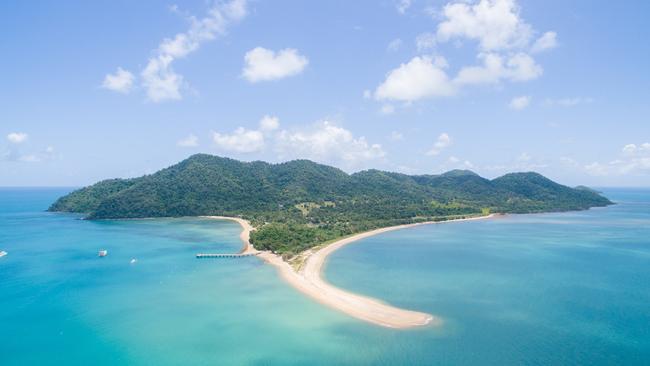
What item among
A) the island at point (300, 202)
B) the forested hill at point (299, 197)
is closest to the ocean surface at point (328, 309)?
the island at point (300, 202)

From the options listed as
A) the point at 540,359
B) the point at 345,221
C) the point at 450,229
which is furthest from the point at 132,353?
the point at 450,229

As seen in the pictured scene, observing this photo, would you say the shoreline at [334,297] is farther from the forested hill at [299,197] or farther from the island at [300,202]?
the forested hill at [299,197]

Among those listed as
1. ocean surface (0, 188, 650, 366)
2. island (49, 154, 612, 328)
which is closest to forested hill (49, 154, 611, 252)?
island (49, 154, 612, 328)

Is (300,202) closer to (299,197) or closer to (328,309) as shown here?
(299,197)

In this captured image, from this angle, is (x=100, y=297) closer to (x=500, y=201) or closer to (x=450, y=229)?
(x=450, y=229)

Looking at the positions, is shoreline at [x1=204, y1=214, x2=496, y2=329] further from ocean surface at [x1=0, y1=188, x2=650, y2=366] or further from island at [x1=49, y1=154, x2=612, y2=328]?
ocean surface at [x1=0, y1=188, x2=650, y2=366]

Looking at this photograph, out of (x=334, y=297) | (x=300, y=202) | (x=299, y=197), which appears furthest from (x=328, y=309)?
(x=299, y=197)
